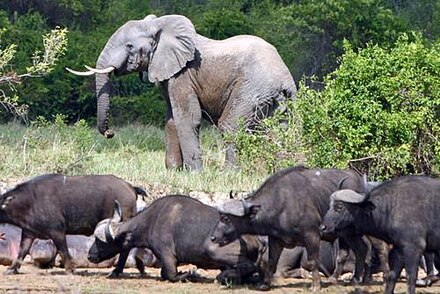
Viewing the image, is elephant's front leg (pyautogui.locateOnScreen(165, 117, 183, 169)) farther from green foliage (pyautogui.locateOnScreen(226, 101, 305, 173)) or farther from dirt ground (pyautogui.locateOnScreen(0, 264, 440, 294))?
dirt ground (pyautogui.locateOnScreen(0, 264, 440, 294))

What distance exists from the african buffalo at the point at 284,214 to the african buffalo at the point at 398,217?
0.59m

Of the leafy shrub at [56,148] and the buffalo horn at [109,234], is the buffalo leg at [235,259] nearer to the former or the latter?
the buffalo horn at [109,234]

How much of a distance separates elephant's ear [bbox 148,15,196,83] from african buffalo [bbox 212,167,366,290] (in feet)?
25.8

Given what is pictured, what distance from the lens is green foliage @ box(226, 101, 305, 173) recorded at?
21.7 metres

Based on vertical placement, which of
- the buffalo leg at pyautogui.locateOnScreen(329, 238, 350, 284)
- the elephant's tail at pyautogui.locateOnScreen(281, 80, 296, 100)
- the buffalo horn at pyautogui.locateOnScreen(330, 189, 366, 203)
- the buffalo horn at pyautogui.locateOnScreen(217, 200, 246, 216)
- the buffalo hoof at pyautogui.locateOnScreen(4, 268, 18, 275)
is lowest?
the buffalo hoof at pyautogui.locateOnScreen(4, 268, 18, 275)

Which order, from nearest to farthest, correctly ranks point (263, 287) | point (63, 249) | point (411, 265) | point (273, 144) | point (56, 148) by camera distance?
point (411, 265)
point (263, 287)
point (63, 249)
point (273, 144)
point (56, 148)

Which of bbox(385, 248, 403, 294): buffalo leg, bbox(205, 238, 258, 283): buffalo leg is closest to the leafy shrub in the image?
bbox(205, 238, 258, 283): buffalo leg

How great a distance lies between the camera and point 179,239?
17.3 meters

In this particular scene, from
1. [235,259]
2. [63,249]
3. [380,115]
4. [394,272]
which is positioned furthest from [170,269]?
[380,115]

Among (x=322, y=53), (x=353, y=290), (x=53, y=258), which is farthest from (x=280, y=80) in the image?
(x=322, y=53)

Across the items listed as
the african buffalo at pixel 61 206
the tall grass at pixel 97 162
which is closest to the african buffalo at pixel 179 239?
the african buffalo at pixel 61 206

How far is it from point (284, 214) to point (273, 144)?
550cm

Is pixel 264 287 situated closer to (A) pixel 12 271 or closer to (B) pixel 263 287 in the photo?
(B) pixel 263 287

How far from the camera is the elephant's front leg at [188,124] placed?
2431cm
